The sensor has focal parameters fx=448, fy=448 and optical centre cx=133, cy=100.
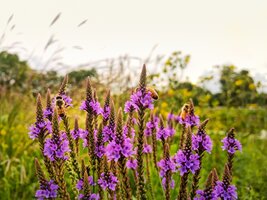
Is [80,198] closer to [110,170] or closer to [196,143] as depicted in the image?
[110,170]

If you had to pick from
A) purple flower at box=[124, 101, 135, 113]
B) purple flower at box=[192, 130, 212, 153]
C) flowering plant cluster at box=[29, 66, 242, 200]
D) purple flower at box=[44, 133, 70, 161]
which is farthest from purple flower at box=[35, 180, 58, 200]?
purple flower at box=[192, 130, 212, 153]

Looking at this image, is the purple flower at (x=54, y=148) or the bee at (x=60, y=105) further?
the bee at (x=60, y=105)

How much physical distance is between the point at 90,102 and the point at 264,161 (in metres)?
5.59

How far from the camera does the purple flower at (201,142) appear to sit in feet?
8.76

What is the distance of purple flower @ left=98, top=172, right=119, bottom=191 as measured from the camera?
2.71m

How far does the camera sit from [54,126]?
256 cm

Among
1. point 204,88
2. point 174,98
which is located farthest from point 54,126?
point 204,88

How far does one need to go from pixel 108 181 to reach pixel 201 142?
613 mm

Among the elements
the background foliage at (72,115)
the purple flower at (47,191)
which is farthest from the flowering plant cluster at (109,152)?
the background foliage at (72,115)

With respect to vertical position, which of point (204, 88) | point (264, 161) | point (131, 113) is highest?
point (204, 88)

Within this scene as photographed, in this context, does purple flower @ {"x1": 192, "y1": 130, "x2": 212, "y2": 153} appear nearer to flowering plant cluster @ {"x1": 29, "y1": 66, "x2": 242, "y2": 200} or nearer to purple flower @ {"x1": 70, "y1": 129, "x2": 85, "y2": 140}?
flowering plant cluster @ {"x1": 29, "y1": 66, "x2": 242, "y2": 200}

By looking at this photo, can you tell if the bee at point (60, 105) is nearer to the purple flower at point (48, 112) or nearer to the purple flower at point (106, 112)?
the purple flower at point (48, 112)

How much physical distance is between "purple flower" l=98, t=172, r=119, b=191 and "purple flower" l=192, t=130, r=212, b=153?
0.53 metres

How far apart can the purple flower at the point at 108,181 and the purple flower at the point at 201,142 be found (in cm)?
53
